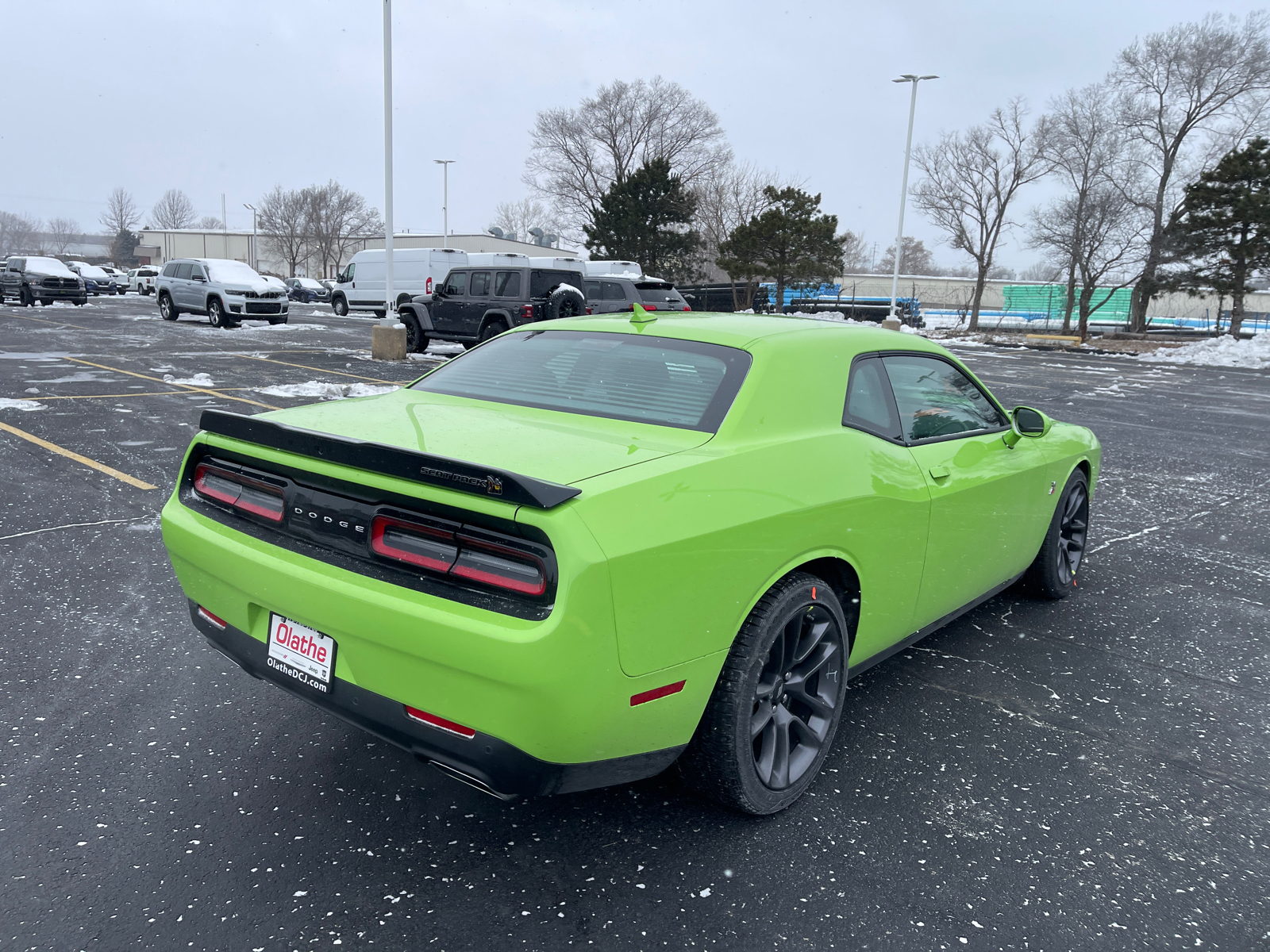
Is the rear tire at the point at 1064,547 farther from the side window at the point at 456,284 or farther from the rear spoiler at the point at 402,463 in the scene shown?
the side window at the point at 456,284

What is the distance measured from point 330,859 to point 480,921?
0.51m

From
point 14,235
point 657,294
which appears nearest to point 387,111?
point 657,294

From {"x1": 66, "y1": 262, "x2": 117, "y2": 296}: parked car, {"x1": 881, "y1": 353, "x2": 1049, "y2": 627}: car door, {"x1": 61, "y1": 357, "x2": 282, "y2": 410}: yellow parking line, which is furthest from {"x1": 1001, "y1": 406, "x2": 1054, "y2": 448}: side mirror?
{"x1": 66, "y1": 262, "x2": 117, "y2": 296}: parked car

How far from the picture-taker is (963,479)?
11.5ft

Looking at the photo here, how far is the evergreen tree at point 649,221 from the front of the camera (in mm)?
43719

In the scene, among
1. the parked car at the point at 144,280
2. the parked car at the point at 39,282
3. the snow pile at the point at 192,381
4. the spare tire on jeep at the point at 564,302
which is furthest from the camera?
the parked car at the point at 144,280

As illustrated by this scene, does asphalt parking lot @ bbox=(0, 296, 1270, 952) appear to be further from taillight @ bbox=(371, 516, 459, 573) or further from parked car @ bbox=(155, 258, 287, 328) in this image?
parked car @ bbox=(155, 258, 287, 328)

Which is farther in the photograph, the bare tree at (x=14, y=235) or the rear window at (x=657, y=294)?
the bare tree at (x=14, y=235)

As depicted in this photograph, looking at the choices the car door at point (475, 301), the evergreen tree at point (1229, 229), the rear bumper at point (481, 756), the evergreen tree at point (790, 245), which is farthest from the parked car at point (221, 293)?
the evergreen tree at point (1229, 229)

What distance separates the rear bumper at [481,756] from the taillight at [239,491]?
53 cm

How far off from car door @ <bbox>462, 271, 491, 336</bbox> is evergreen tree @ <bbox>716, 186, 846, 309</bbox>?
2179cm

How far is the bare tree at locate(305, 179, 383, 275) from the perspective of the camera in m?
71.4

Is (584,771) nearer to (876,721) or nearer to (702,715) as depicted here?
(702,715)

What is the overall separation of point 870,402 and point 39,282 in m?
34.6
